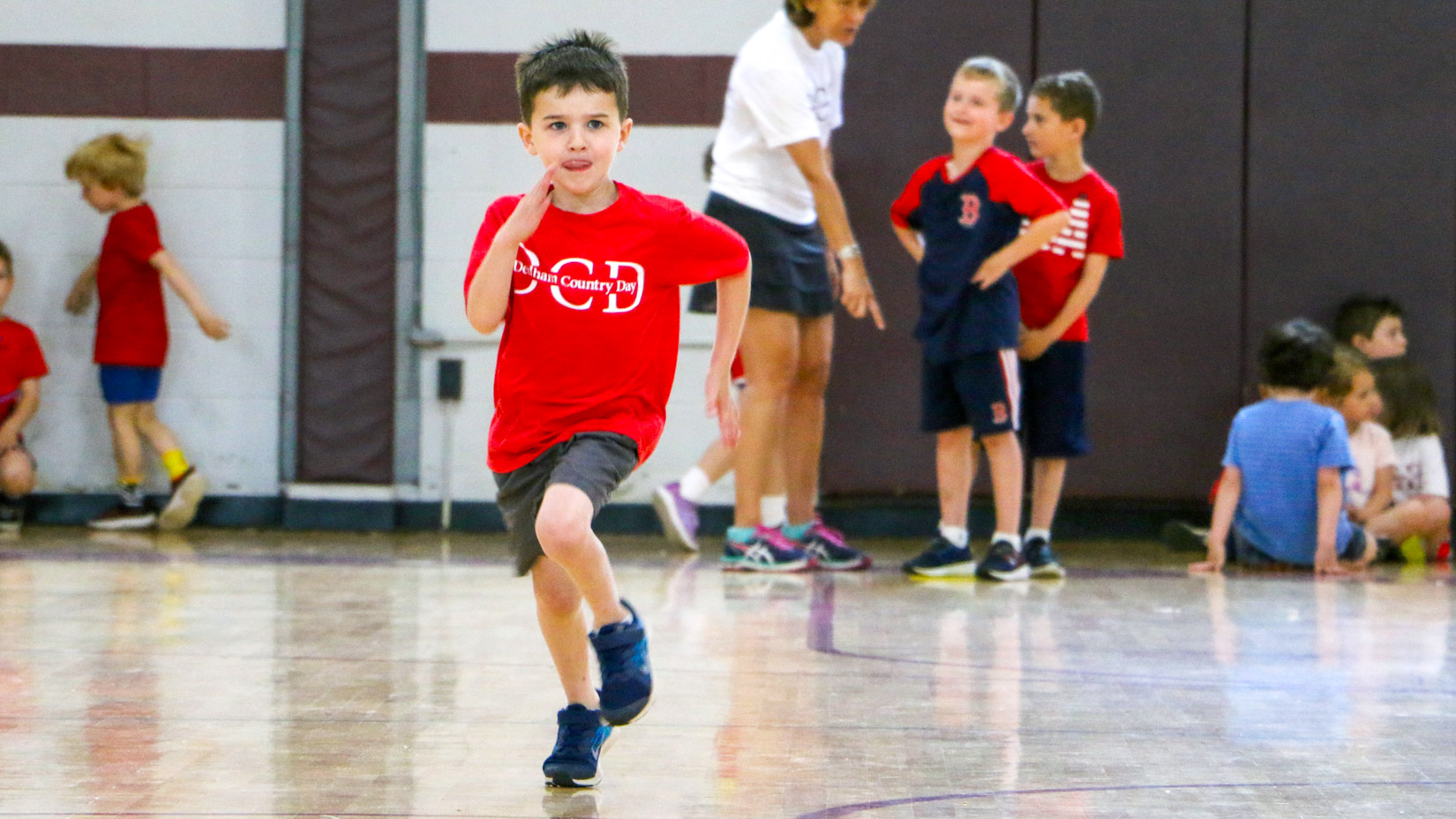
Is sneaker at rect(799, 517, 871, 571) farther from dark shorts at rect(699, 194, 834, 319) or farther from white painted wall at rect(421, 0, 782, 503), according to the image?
white painted wall at rect(421, 0, 782, 503)

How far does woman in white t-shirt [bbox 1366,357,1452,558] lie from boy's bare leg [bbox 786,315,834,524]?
2.20 meters

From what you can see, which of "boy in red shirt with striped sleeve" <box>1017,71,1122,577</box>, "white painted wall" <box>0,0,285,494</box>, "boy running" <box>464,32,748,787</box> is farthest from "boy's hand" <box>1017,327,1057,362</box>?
"white painted wall" <box>0,0,285,494</box>

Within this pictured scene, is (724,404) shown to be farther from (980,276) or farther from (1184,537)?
(1184,537)

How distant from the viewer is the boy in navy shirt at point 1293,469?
529 centimetres

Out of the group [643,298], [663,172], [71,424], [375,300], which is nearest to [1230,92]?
[663,172]

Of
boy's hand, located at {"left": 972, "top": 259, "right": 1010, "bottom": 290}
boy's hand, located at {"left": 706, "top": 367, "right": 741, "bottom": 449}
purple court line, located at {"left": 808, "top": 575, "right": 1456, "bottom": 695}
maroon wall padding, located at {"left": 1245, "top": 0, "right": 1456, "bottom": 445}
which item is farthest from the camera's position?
maroon wall padding, located at {"left": 1245, "top": 0, "right": 1456, "bottom": 445}

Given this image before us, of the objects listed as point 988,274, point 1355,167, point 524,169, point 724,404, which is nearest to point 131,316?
point 524,169

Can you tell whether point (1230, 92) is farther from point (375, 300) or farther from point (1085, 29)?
point (375, 300)

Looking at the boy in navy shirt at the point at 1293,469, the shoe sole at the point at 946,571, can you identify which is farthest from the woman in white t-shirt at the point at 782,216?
the boy in navy shirt at the point at 1293,469

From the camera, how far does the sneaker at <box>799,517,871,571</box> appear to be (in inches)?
205

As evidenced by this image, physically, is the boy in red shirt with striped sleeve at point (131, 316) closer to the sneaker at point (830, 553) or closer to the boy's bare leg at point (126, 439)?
the boy's bare leg at point (126, 439)

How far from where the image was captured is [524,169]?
638cm

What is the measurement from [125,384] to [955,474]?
3.44 metres

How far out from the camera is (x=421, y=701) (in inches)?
119
